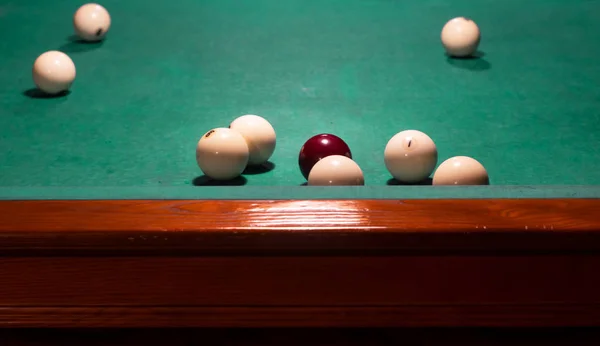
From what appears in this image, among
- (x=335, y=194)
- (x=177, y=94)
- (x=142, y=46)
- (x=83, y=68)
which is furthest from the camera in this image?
(x=142, y=46)

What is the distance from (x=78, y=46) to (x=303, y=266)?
1.59 meters

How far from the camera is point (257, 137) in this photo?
68.6 inches

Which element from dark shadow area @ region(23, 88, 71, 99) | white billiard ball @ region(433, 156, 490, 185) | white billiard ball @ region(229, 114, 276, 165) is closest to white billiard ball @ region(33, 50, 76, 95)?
dark shadow area @ region(23, 88, 71, 99)

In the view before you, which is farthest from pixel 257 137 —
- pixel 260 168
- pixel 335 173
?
pixel 335 173

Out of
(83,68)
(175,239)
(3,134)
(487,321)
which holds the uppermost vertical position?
(83,68)

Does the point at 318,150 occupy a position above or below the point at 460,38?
below

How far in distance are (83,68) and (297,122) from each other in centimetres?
75

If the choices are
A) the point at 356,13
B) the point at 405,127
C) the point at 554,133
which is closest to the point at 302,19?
the point at 356,13

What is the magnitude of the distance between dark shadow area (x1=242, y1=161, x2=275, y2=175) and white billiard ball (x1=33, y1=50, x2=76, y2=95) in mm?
648

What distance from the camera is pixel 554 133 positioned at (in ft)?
6.03

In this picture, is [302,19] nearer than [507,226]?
No

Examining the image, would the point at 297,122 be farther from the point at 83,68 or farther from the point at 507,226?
the point at 507,226

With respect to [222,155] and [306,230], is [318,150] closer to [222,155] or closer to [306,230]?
[222,155]

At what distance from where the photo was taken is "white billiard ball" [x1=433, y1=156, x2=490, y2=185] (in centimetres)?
155
